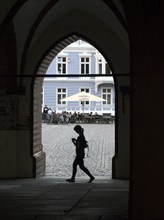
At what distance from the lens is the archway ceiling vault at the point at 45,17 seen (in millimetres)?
12109

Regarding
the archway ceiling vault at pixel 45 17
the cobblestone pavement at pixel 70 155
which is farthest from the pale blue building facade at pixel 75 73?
the archway ceiling vault at pixel 45 17

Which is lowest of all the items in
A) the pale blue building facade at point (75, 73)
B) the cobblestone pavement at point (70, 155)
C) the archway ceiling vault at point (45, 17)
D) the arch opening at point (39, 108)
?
the cobblestone pavement at point (70, 155)

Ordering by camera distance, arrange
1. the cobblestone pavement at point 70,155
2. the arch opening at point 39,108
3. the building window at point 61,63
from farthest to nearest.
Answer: the building window at point 61,63 < the cobblestone pavement at point 70,155 < the arch opening at point 39,108

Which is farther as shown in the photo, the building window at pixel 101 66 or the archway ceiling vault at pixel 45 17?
the building window at pixel 101 66

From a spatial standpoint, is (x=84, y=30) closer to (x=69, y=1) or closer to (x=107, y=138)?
(x=69, y=1)

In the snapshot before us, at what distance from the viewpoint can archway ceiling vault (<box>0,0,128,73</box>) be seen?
1211cm

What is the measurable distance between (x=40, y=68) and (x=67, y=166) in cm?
376

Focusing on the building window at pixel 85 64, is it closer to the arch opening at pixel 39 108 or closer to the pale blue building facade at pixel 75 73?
the pale blue building facade at pixel 75 73

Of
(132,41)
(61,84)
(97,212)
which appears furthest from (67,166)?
(61,84)

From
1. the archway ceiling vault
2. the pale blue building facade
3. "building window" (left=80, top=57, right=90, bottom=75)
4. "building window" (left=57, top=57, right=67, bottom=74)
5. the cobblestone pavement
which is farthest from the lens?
"building window" (left=80, top=57, right=90, bottom=75)

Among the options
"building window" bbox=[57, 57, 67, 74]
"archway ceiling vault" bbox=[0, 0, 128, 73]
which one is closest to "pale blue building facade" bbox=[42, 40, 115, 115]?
"building window" bbox=[57, 57, 67, 74]

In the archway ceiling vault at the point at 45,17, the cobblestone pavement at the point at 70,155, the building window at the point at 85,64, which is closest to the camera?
the archway ceiling vault at the point at 45,17

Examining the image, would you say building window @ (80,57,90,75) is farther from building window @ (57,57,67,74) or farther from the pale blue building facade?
building window @ (57,57,67,74)

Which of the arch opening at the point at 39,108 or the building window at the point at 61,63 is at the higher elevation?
the building window at the point at 61,63
